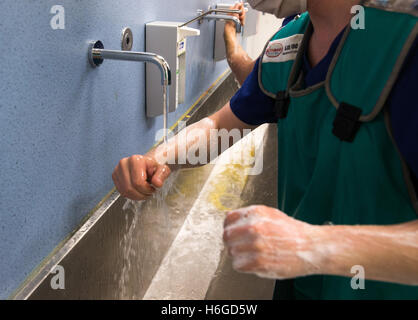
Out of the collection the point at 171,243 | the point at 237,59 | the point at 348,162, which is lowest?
the point at 171,243

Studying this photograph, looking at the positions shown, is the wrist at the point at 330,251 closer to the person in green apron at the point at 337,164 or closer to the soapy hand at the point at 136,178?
the person in green apron at the point at 337,164

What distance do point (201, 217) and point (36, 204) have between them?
50.7 inches

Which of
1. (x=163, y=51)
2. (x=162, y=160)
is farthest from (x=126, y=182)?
(x=163, y=51)

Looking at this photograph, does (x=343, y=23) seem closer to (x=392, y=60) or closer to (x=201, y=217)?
(x=392, y=60)

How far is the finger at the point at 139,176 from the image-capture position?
34.9 inches

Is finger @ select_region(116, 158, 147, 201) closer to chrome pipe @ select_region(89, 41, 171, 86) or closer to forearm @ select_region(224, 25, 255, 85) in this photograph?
chrome pipe @ select_region(89, 41, 171, 86)

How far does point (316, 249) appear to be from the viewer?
1.85 ft

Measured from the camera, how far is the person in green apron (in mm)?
568

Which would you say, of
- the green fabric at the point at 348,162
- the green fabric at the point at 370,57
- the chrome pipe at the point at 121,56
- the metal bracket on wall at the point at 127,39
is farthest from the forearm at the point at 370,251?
the metal bracket on wall at the point at 127,39

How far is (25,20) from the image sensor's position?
680mm

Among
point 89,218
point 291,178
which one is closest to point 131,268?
point 89,218

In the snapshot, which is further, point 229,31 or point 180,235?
point 229,31

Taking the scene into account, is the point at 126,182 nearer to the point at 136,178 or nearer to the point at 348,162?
the point at 136,178

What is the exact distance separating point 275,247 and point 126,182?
0.45 m
